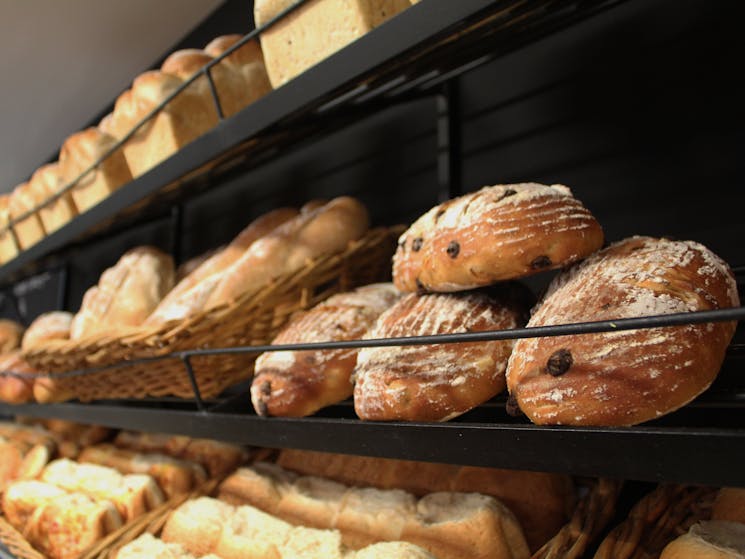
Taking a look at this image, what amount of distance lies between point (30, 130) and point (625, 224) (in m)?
3.25

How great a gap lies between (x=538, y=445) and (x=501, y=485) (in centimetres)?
43

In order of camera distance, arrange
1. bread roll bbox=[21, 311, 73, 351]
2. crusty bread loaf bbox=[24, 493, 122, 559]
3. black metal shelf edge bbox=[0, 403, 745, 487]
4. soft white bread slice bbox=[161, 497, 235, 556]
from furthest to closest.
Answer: bread roll bbox=[21, 311, 73, 351] < crusty bread loaf bbox=[24, 493, 122, 559] < soft white bread slice bbox=[161, 497, 235, 556] < black metal shelf edge bbox=[0, 403, 745, 487]

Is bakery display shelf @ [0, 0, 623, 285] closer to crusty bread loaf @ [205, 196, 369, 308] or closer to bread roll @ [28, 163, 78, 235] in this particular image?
crusty bread loaf @ [205, 196, 369, 308]

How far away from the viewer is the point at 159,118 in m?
1.63

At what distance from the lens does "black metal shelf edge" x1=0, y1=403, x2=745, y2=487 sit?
561 millimetres

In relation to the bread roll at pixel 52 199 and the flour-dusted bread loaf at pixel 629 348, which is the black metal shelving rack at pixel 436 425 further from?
the bread roll at pixel 52 199

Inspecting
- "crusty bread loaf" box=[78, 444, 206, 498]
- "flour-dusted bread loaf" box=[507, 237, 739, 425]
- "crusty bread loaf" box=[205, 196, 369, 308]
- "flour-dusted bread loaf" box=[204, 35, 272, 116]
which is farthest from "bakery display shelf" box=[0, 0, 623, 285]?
"crusty bread loaf" box=[78, 444, 206, 498]

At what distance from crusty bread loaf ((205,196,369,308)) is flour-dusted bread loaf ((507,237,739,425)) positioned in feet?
2.49

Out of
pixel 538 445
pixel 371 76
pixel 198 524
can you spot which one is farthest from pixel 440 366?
pixel 198 524

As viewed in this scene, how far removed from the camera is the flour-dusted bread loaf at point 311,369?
104cm

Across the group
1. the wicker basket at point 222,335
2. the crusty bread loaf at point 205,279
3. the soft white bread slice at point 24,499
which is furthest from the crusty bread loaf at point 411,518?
the soft white bread slice at point 24,499

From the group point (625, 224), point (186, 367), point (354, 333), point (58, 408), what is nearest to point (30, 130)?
point (58, 408)

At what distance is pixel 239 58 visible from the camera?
158 cm

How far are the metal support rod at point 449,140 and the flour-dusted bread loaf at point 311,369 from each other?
446 mm
